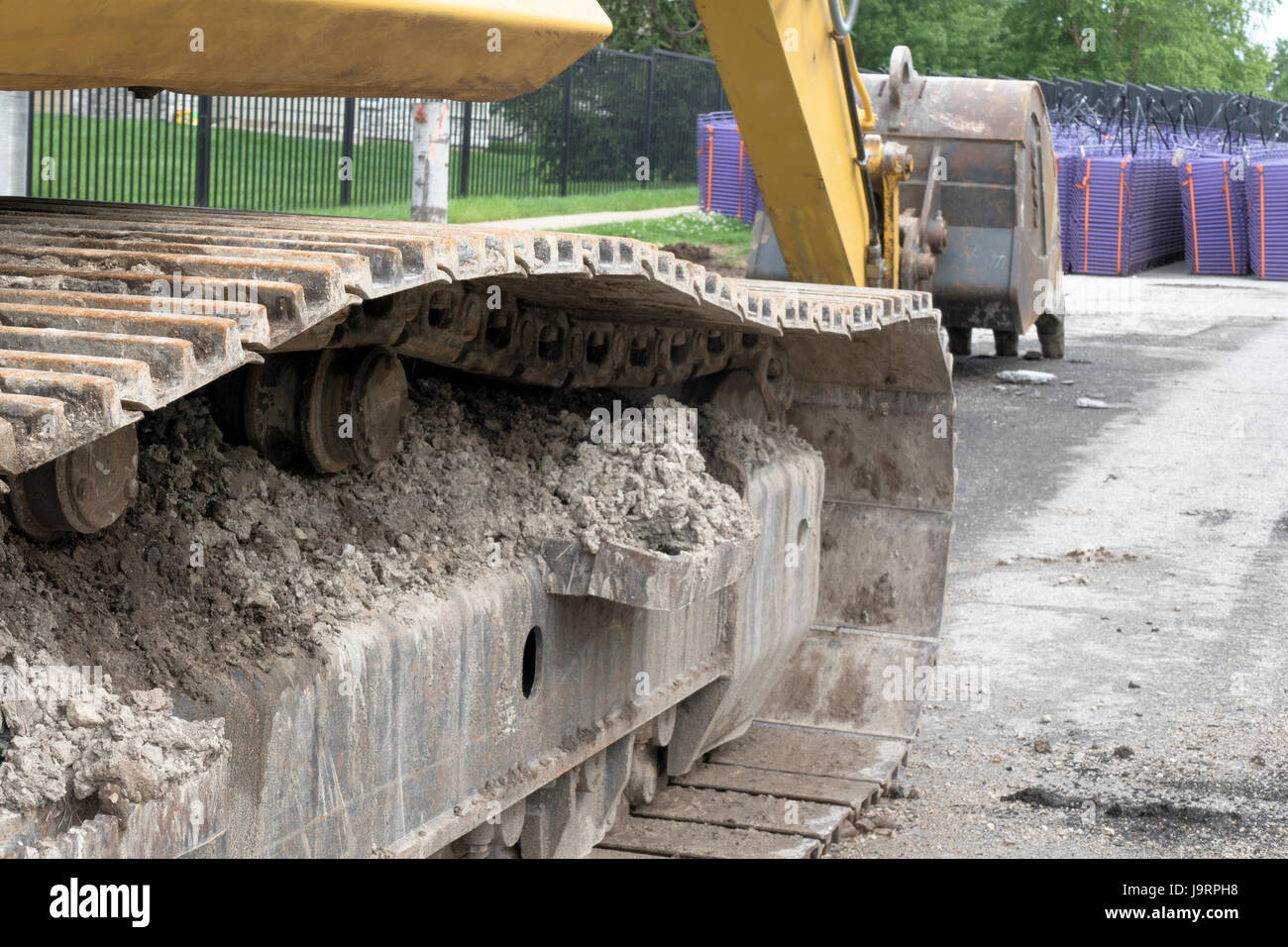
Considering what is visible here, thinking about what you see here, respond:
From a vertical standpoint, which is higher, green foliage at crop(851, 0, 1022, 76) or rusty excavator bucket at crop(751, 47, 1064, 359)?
green foliage at crop(851, 0, 1022, 76)

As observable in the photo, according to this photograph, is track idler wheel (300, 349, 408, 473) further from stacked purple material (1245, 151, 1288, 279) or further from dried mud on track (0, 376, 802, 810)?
stacked purple material (1245, 151, 1288, 279)

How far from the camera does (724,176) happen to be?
23.8m

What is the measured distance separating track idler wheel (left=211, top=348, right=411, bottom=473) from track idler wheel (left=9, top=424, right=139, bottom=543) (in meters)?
0.54

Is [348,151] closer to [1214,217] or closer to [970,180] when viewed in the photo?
[970,180]

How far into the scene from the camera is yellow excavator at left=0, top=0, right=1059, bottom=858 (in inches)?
84.7

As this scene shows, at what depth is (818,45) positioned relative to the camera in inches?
272

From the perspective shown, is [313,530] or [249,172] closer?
[313,530]

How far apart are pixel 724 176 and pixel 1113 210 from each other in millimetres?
5515

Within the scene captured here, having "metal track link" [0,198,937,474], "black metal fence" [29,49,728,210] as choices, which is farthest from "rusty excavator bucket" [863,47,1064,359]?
"metal track link" [0,198,937,474]

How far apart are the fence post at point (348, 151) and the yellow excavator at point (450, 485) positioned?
40.7 ft

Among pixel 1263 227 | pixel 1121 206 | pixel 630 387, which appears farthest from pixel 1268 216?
pixel 630 387

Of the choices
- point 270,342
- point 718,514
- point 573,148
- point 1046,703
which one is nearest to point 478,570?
point 718,514

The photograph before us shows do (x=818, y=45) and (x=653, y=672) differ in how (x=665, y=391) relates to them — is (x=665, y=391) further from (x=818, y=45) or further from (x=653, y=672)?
(x=818, y=45)

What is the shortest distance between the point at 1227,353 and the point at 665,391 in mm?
11562
